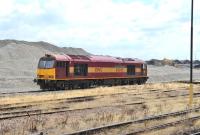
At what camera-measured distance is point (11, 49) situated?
91.6 meters

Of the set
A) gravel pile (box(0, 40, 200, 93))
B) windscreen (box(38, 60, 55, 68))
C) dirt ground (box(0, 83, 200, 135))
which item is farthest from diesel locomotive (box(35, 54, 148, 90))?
dirt ground (box(0, 83, 200, 135))

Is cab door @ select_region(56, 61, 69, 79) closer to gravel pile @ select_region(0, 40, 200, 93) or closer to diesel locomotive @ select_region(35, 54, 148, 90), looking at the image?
diesel locomotive @ select_region(35, 54, 148, 90)

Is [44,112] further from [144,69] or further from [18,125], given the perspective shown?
[144,69]

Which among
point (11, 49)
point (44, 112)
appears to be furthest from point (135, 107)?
point (11, 49)

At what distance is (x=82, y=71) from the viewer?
43406 mm

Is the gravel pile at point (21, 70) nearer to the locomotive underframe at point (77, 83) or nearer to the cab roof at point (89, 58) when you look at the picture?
the locomotive underframe at point (77, 83)

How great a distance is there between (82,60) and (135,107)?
59.6ft

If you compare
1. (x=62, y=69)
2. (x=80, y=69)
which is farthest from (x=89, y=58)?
(x=62, y=69)

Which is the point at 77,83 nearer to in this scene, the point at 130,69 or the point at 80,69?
the point at 80,69

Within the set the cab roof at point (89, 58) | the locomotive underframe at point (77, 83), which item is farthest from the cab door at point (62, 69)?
the locomotive underframe at point (77, 83)

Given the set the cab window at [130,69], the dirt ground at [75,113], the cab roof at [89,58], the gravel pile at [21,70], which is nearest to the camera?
the dirt ground at [75,113]

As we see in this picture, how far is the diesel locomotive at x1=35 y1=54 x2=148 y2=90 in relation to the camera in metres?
41.1

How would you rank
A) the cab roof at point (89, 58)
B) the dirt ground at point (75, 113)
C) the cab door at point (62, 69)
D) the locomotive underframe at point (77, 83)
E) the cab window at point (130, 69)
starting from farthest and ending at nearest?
the cab window at point (130, 69)
the cab roof at point (89, 58)
the locomotive underframe at point (77, 83)
the cab door at point (62, 69)
the dirt ground at point (75, 113)

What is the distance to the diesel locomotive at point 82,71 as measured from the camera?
4109 centimetres
